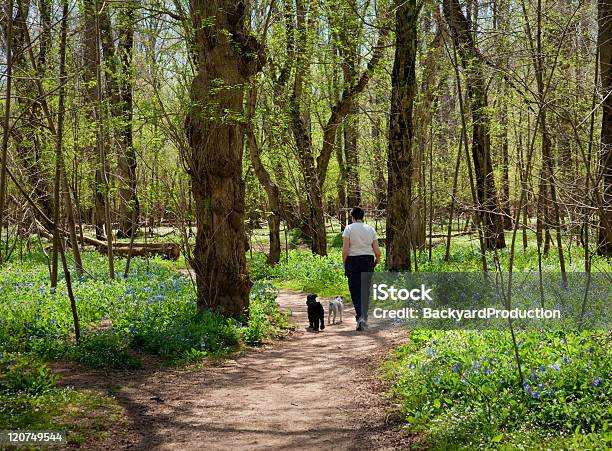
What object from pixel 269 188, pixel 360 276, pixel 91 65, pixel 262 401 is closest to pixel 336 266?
pixel 269 188

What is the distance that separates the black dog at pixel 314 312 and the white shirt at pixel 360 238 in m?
1.01

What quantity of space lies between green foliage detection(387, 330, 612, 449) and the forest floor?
36 cm

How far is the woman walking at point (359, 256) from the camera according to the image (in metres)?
9.86

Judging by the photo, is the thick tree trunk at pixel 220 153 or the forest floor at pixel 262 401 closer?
the forest floor at pixel 262 401

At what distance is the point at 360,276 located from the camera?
10.0 meters

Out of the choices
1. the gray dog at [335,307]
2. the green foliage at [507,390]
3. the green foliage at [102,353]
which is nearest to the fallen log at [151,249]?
the gray dog at [335,307]

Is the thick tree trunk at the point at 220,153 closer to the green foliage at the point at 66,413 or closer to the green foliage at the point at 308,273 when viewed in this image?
the green foliage at the point at 66,413

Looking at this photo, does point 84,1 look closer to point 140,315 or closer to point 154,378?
point 140,315

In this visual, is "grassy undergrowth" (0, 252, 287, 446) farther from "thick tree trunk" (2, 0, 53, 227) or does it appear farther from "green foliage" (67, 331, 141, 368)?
"thick tree trunk" (2, 0, 53, 227)

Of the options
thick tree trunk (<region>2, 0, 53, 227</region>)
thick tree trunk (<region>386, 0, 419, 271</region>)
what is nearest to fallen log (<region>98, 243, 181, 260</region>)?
thick tree trunk (<region>2, 0, 53, 227</region>)

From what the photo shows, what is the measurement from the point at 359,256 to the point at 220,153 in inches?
102

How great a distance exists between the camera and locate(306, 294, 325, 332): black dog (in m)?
10.2

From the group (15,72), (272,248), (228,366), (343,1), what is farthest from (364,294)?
(272,248)

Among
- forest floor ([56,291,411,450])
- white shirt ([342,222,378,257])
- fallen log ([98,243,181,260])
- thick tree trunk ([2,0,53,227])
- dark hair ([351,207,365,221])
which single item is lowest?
forest floor ([56,291,411,450])
